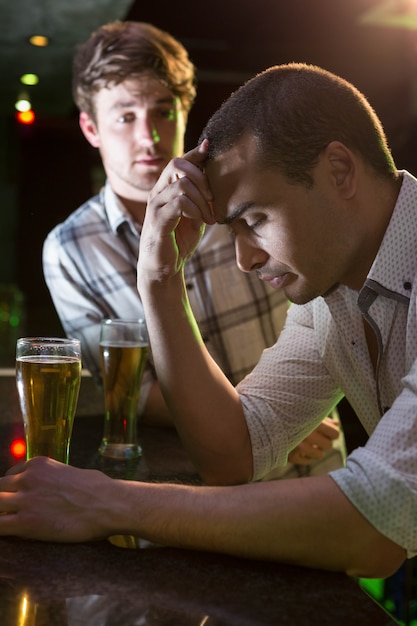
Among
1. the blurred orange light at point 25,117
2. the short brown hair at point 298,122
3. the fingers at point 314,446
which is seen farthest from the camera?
the blurred orange light at point 25,117

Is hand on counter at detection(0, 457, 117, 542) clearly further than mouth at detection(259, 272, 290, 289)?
No

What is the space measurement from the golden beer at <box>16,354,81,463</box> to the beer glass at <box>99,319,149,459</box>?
271 millimetres

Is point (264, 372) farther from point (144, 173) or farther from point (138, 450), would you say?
point (144, 173)

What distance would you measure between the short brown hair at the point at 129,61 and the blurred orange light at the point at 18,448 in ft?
3.93

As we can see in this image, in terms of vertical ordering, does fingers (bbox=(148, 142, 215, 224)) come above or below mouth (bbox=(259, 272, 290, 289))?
above

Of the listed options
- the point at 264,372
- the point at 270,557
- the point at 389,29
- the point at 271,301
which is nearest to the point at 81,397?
the point at 271,301

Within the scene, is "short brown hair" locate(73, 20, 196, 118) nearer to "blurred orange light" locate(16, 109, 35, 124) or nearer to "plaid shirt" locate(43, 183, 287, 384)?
"plaid shirt" locate(43, 183, 287, 384)

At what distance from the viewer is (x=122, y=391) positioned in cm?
151

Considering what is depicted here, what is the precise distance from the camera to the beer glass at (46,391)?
118cm

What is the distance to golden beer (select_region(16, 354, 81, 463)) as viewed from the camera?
1177 millimetres

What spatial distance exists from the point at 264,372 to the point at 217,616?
85cm

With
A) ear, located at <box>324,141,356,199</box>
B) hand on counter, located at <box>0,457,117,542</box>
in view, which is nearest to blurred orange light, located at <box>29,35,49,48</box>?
ear, located at <box>324,141,356,199</box>

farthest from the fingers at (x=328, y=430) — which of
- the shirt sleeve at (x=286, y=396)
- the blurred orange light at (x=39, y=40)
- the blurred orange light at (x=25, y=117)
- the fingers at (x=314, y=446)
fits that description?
the blurred orange light at (x=25, y=117)

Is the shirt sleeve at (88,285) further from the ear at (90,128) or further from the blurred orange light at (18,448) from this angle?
the blurred orange light at (18,448)
